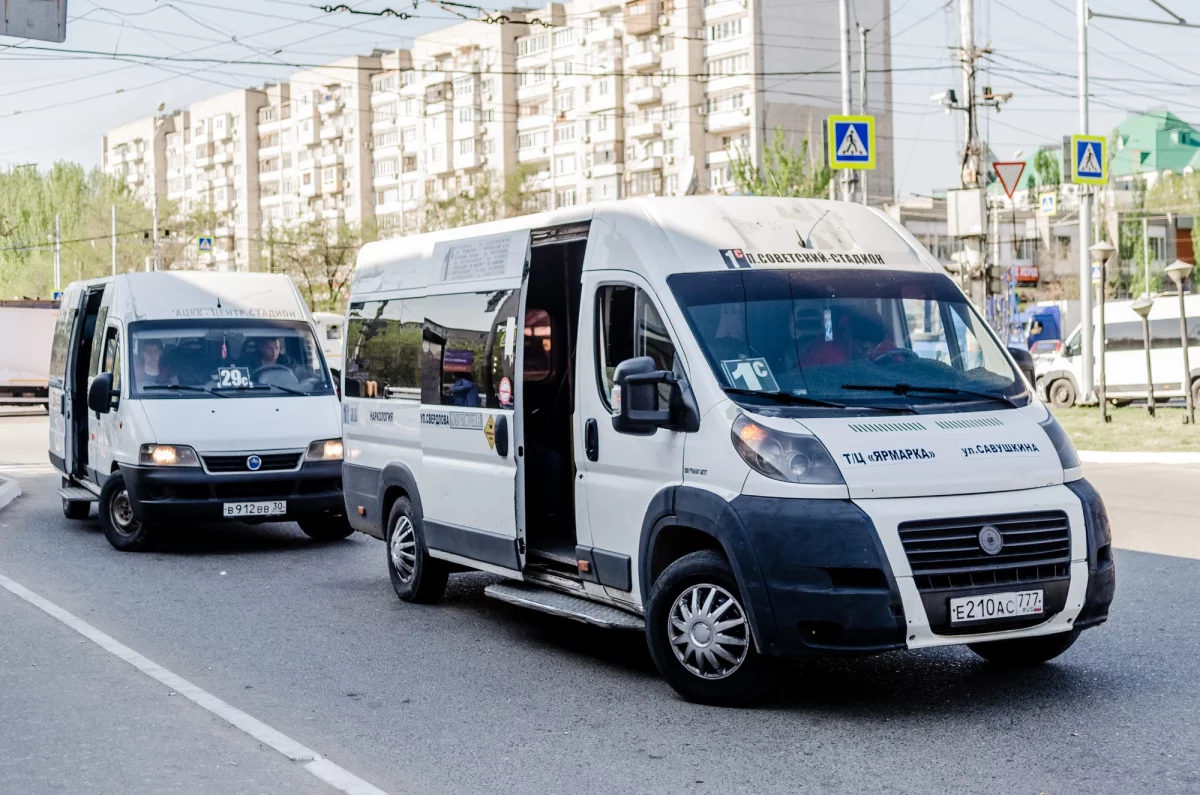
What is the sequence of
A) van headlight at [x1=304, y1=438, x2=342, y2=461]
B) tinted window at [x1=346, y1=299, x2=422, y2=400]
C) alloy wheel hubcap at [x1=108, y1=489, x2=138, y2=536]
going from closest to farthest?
tinted window at [x1=346, y1=299, x2=422, y2=400], van headlight at [x1=304, y1=438, x2=342, y2=461], alloy wheel hubcap at [x1=108, y1=489, x2=138, y2=536]

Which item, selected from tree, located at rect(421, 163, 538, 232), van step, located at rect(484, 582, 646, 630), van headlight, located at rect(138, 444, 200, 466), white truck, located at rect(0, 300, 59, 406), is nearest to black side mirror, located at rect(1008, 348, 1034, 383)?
van step, located at rect(484, 582, 646, 630)

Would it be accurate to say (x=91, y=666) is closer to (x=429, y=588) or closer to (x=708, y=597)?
(x=429, y=588)

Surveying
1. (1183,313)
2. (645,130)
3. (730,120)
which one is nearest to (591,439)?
(1183,313)

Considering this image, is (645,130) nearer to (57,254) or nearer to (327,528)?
(57,254)

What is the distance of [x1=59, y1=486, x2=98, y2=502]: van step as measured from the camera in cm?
1510

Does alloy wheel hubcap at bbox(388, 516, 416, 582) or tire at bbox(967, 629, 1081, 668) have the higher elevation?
alloy wheel hubcap at bbox(388, 516, 416, 582)

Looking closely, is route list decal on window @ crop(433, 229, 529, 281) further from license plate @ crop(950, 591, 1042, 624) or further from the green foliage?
the green foliage

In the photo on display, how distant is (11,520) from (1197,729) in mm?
13064

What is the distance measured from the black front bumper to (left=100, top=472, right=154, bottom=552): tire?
1.09ft

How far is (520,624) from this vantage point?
9.55 metres

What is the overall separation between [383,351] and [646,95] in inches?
2891

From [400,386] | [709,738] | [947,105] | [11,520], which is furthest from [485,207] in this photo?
[709,738]

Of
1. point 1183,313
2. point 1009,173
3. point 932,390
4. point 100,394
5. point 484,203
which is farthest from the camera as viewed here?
point 484,203

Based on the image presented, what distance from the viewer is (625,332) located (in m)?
7.89
